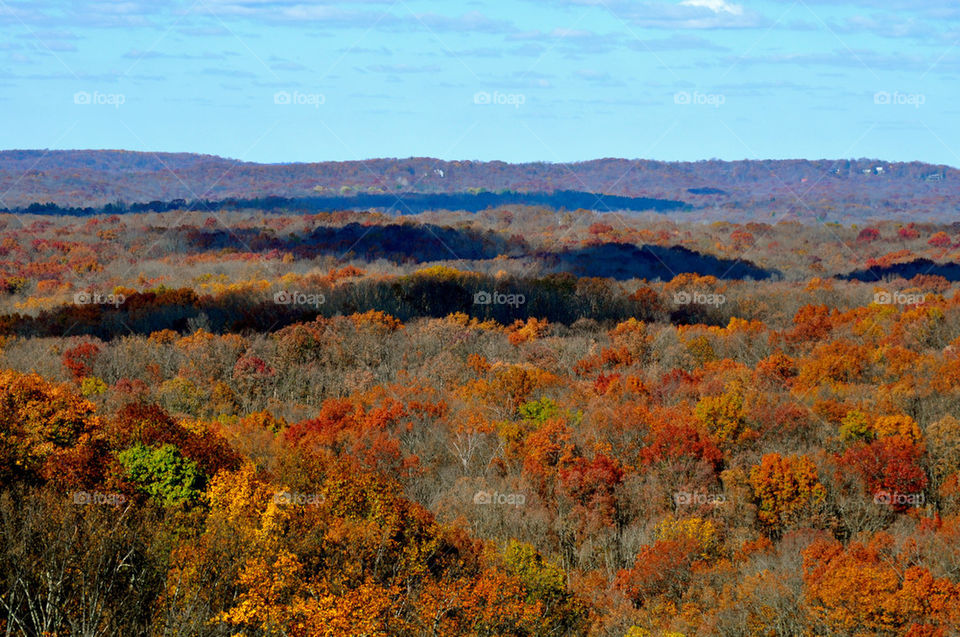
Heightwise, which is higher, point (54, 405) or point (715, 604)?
point (54, 405)

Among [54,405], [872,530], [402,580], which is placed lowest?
[872,530]

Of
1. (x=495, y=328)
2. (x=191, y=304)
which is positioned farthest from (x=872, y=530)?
(x=191, y=304)

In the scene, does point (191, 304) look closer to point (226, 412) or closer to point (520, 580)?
point (226, 412)

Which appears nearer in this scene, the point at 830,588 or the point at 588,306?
the point at 830,588

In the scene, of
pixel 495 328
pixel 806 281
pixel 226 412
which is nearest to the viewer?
pixel 226 412

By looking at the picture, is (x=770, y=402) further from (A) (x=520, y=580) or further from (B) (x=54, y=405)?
(B) (x=54, y=405)

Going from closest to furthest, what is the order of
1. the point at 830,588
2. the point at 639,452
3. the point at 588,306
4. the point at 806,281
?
the point at 830,588, the point at 639,452, the point at 588,306, the point at 806,281
